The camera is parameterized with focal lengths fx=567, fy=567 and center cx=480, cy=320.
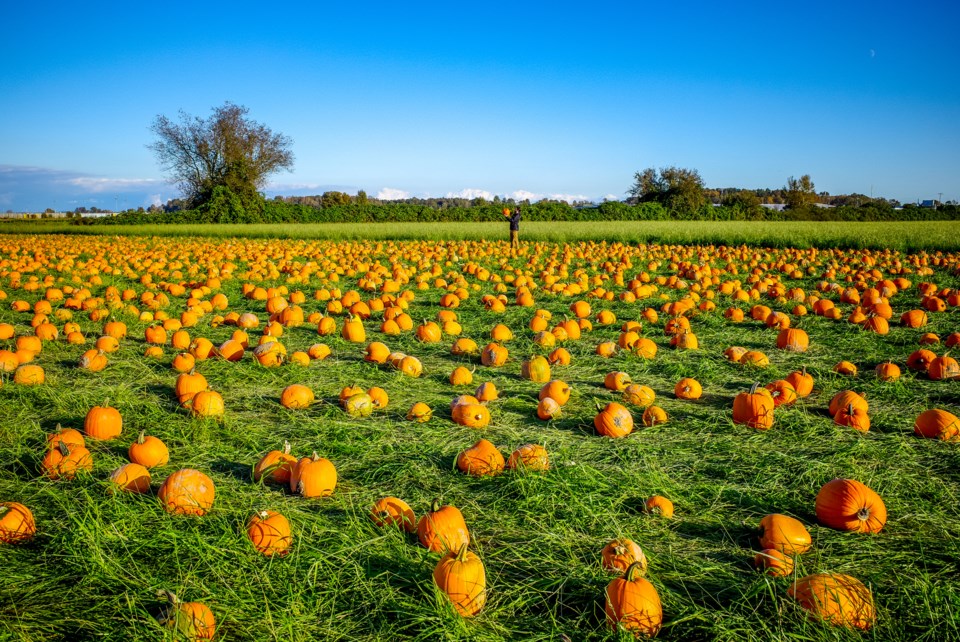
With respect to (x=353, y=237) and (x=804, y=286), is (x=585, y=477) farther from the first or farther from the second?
(x=353, y=237)

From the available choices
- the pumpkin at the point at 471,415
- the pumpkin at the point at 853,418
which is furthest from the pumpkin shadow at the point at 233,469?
the pumpkin at the point at 853,418

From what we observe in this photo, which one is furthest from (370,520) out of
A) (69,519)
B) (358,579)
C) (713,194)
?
(713,194)

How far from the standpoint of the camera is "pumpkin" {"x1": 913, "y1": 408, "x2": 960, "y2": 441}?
3400 mm

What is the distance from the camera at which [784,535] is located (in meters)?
2.27

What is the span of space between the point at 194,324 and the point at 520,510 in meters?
5.54

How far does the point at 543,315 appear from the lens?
6.86m

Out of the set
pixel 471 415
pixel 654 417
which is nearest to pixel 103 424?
pixel 471 415

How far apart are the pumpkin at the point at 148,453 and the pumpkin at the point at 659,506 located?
99.8 inches

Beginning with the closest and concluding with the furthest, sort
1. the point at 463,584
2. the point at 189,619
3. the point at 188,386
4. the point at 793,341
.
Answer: the point at 189,619
the point at 463,584
the point at 188,386
the point at 793,341

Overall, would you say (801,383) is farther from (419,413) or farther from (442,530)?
(442,530)

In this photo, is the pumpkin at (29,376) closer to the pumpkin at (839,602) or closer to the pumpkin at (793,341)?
the pumpkin at (839,602)

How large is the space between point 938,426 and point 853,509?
4.94 ft

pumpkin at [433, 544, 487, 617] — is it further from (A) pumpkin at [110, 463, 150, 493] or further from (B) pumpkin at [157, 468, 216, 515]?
(A) pumpkin at [110, 463, 150, 493]

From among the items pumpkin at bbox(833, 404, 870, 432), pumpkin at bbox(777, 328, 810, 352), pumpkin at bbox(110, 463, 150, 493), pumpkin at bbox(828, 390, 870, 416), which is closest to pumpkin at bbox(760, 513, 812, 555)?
pumpkin at bbox(833, 404, 870, 432)
